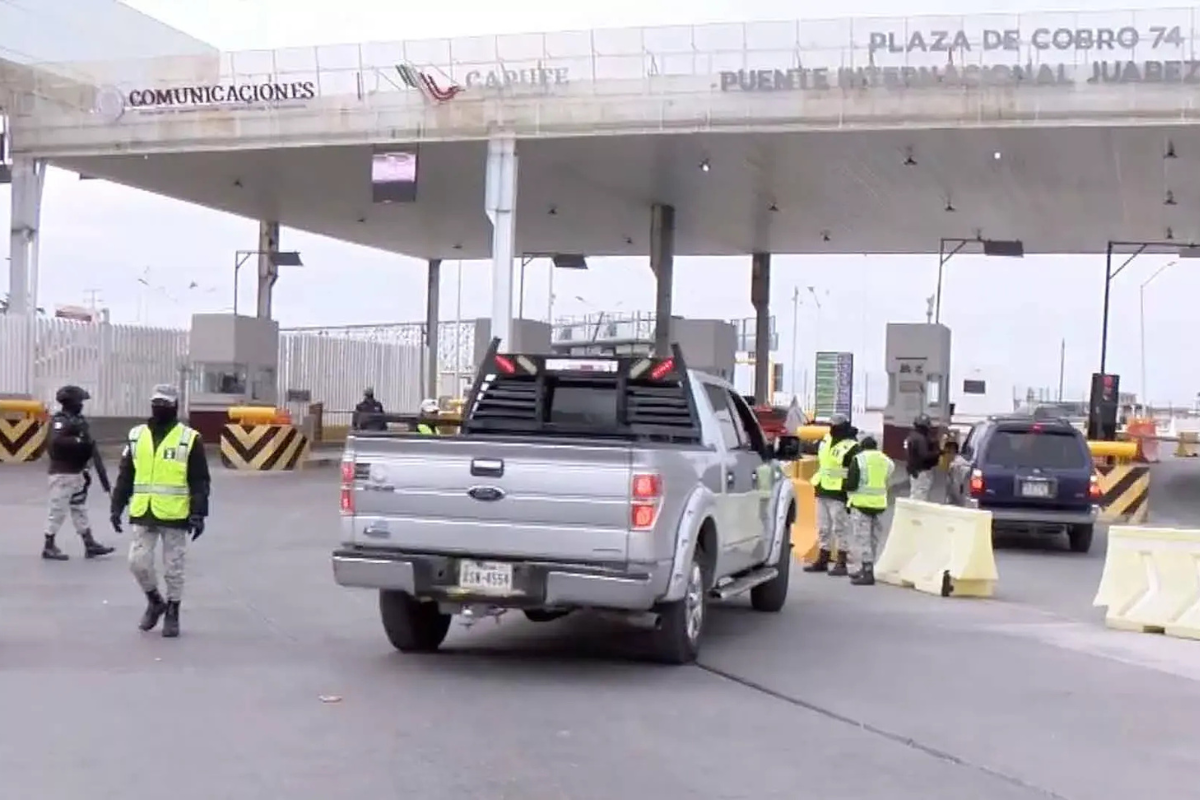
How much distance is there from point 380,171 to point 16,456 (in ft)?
29.4

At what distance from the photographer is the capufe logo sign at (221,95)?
27828 millimetres

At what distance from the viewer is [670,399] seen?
34.2 feet

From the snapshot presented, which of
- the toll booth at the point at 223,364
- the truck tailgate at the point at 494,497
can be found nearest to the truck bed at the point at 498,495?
the truck tailgate at the point at 494,497

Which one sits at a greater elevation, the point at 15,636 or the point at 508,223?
the point at 508,223

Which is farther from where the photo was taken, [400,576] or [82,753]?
[400,576]

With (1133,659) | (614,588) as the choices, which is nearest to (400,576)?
(614,588)

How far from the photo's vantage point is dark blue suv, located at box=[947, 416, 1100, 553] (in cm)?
1802

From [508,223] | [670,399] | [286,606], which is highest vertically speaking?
[508,223]

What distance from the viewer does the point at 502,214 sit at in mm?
27734

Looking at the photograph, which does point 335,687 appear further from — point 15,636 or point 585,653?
point 15,636

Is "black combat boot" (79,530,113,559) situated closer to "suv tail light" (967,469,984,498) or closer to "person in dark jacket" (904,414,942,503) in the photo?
"suv tail light" (967,469,984,498)

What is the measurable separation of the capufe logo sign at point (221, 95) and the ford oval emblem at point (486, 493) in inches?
805

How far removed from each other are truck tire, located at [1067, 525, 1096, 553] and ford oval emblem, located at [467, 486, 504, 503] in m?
11.5

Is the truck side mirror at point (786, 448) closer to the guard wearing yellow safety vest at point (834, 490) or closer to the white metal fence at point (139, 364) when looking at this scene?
the guard wearing yellow safety vest at point (834, 490)
